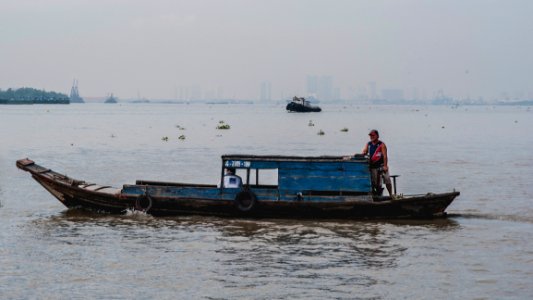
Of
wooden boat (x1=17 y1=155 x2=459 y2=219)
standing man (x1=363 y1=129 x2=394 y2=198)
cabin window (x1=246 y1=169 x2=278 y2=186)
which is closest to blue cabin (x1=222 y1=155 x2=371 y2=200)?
wooden boat (x1=17 y1=155 x2=459 y2=219)

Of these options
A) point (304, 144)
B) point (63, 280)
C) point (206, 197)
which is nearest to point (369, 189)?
point (206, 197)

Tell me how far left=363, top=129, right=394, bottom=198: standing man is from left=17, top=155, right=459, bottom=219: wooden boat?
51 cm

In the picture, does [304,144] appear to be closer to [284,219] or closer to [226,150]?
[226,150]

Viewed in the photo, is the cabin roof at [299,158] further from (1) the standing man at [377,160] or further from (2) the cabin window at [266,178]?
(2) the cabin window at [266,178]

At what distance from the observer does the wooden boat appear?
19547mm

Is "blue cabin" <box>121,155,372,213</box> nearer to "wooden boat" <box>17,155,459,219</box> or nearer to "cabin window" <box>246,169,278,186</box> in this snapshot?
"wooden boat" <box>17,155,459,219</box>

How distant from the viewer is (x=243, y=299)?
12477 millimetres

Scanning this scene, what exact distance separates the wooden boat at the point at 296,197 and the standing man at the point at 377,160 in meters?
0.51

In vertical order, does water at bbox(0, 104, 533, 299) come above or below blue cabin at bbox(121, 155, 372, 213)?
below

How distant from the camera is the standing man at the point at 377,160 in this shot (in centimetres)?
1991

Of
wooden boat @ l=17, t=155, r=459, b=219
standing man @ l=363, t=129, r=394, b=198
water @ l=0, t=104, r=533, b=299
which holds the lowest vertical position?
water @ l=0, t=104, r=533, b=299

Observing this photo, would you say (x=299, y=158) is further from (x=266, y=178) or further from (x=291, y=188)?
(x=266, y=178)

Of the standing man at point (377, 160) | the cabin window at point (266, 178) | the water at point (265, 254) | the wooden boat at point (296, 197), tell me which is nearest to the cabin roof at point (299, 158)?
the wooden boat at point (296, 197)

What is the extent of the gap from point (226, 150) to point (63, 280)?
35808mm
